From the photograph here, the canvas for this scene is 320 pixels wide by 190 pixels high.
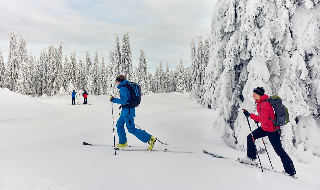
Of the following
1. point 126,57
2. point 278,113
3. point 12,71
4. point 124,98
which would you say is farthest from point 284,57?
point 12,71

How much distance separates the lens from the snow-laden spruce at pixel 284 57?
731cm

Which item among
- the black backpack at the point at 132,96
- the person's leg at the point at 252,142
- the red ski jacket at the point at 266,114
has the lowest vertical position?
the person's leg at the point at 252,142

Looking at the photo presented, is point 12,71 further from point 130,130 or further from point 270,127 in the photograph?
point 270,127

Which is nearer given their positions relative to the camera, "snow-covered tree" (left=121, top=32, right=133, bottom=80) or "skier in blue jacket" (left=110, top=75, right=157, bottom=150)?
"skier in blue jacket" (left=110, top=75, right=157, bottom=150)

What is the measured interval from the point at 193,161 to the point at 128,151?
5.90 feet

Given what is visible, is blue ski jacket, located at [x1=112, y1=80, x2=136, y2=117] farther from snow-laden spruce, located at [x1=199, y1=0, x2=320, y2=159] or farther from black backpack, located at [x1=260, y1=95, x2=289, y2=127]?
snow-laden spruce, located at [x1=199, y1=0, x2=320, y2=159]

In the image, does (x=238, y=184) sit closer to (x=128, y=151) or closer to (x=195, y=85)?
(x=128, y=151)

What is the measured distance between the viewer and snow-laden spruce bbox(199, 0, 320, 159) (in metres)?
7.31

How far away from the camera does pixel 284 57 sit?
7.64 metres

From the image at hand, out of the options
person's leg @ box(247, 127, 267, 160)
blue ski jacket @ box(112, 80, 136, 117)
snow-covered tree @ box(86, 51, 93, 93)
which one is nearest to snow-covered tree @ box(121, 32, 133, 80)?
snow-covered tree @ box(86, 51, 93, 93)

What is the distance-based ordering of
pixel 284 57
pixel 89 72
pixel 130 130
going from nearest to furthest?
pixel 130 130, pixel 284 57, pixel 89 72

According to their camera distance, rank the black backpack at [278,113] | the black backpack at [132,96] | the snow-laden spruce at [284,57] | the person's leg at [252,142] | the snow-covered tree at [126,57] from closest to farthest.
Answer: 1. the black backpack at [278,113]
2. the person's leg at [252,142]
3. the black backpack at [132,96]
4. the snow-laden spruce at [284,57]
5. the snow-covered tree at [126,57]

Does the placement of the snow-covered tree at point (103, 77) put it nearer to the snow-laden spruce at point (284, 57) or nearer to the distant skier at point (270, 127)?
the snow-laden spruce at point (284, 57)

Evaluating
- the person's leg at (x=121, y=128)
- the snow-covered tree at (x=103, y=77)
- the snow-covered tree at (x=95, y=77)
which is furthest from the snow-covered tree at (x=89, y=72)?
the person's leg at (x=121, y=128)
